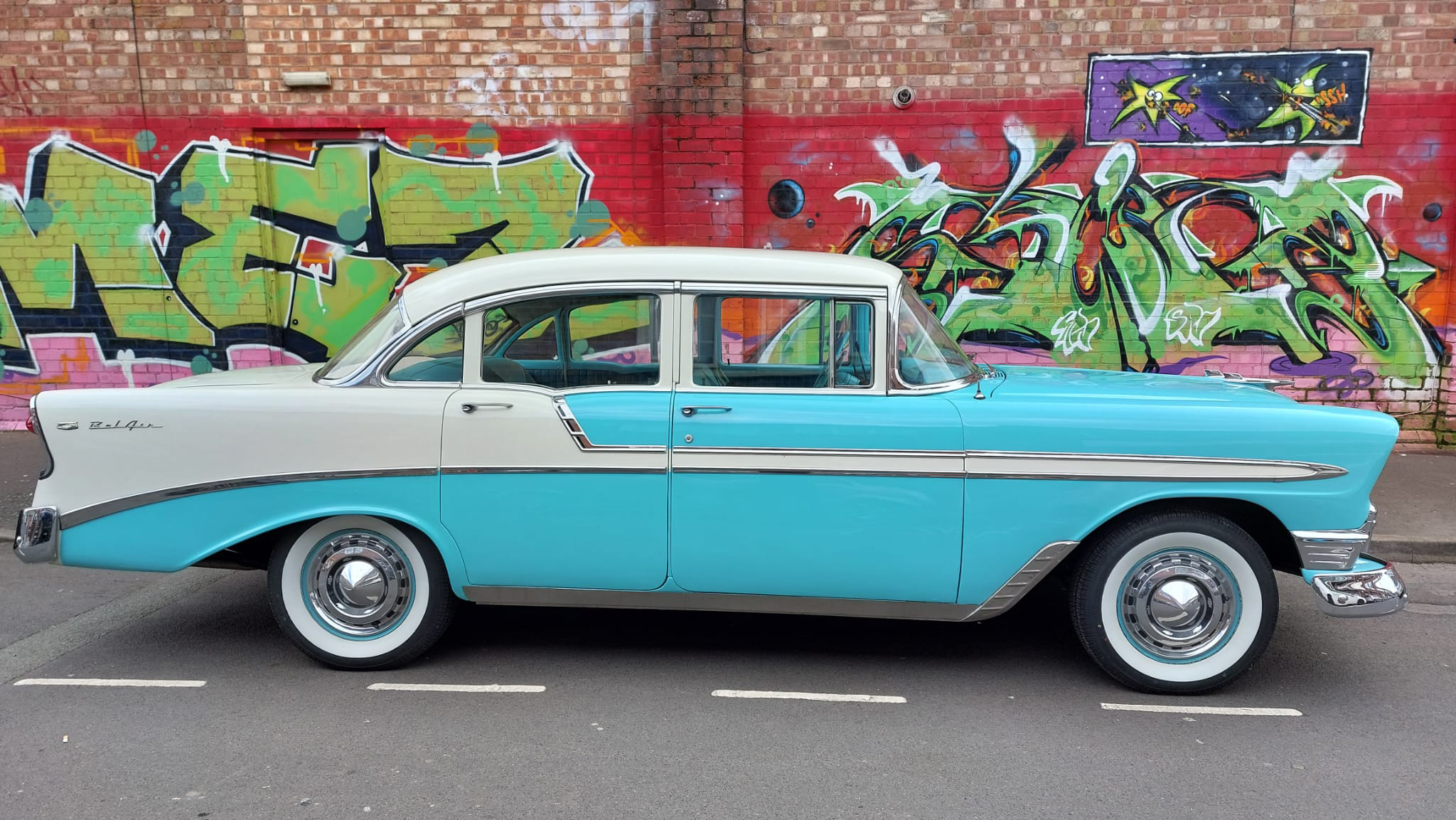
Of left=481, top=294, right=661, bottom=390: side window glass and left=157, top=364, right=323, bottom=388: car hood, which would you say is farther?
left=157, top=364, right=323, bottom=388: car hood

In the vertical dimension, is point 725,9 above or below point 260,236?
above

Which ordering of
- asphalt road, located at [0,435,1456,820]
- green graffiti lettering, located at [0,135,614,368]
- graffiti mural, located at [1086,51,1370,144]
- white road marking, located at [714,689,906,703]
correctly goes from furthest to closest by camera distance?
1. green graffiti lettering, located at [0,135,614,368]
2. graffiti mural, located at [1086,51,1370,144]
3. white road marking, located at [714,689,906,703]
4. asphalt road, located at [0,435,1456,820]

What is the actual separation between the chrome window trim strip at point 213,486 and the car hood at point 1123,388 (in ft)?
8.17

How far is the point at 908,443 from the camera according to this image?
3.81 metres

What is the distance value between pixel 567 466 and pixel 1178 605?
252cm

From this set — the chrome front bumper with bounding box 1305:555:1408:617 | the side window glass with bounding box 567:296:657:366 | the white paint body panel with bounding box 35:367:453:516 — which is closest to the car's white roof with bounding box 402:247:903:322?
the side window glass with bounding box 567:296:657:366

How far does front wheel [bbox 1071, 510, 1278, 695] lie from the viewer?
3811 millimetres

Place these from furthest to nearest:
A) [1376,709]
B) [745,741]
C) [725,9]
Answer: [725,9] < [1376,709] < [745,741]

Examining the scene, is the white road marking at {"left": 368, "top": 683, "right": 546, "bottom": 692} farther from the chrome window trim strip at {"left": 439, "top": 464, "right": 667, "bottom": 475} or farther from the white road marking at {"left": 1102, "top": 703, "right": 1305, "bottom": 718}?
the white road marking at {"left": 1102, "top": 703, "right": 1305, "bottom": 718}

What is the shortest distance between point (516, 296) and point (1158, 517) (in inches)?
110

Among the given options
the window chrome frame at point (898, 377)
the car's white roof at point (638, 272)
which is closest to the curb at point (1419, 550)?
the window chrome frame at point (898, 377)

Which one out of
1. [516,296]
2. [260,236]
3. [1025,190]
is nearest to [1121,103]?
[1025,190]

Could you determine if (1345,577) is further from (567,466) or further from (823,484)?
(567,466)

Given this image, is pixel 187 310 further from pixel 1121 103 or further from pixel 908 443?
pixel 1121 103
